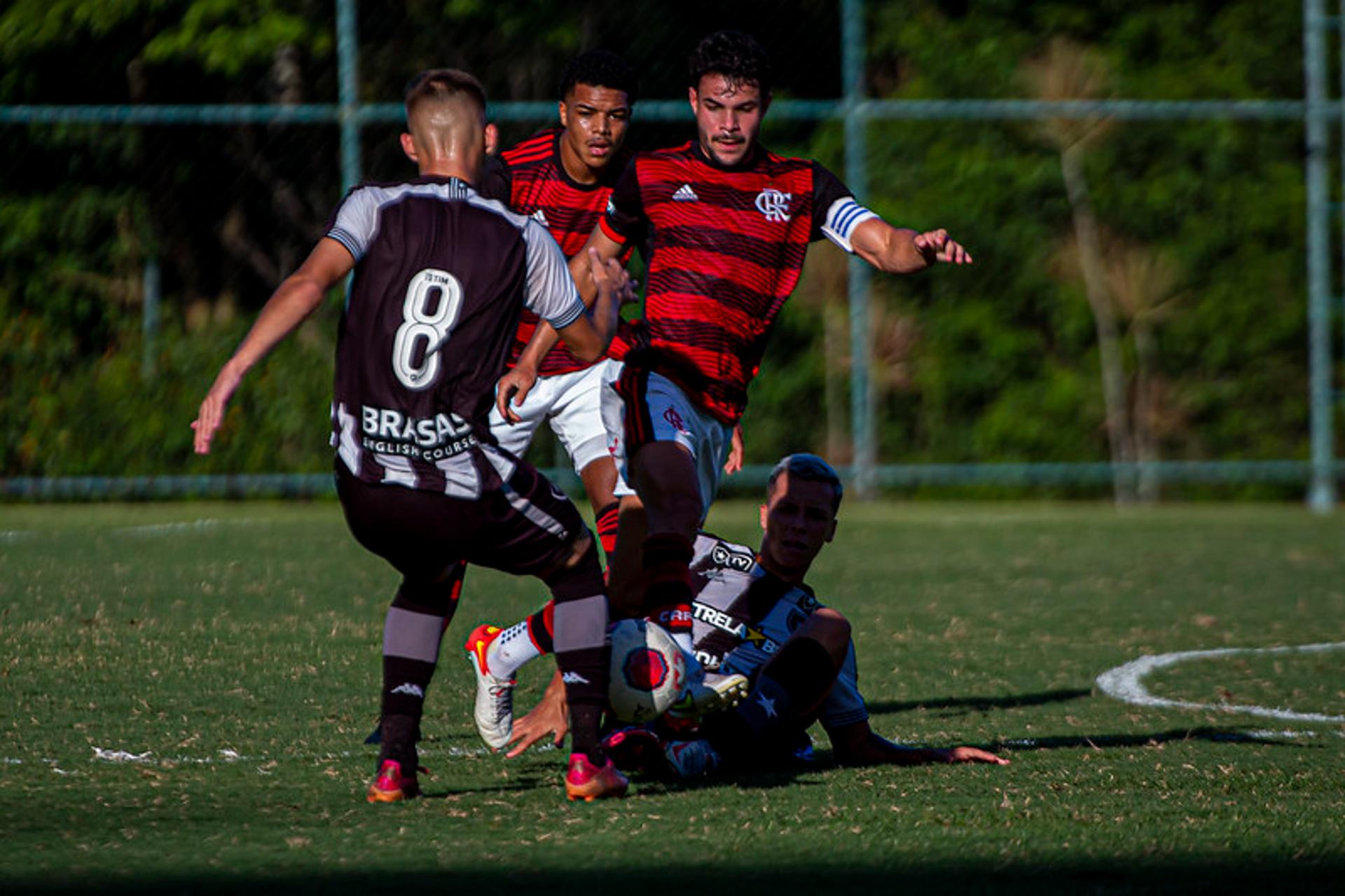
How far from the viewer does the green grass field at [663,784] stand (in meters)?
4.10

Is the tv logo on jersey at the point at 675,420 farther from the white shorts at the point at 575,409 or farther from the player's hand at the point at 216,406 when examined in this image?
the player's hand at the point at 216,406

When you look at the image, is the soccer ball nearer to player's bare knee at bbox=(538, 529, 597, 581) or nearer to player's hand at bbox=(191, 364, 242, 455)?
player's bare knee at bbox=(538, 529, 597, 581)

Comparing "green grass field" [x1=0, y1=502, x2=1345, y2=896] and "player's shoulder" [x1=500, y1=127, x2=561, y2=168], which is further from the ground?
"player's shoulder" [x1=500, y1=127, x2=561, y2=168]

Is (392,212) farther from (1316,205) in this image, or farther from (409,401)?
(1316,205)

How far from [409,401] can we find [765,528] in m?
1.45

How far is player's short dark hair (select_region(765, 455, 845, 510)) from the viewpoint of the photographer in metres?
5.75

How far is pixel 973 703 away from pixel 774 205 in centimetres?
177

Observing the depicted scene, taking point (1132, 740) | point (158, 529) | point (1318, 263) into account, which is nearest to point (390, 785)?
point (1132, 740)

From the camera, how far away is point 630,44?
1625 centimetres

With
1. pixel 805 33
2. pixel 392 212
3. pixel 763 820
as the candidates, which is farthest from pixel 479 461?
pixel 805 33

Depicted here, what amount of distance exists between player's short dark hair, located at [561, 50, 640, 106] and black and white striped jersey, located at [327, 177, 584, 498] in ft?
7.62

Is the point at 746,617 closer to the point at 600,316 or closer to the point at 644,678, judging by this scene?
the point at 644,678

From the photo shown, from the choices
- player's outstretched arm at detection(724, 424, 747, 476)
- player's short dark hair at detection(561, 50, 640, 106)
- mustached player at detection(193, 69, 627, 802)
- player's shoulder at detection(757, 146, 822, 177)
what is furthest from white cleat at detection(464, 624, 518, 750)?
player's short dark hair at detection(561, 50, 640, 106)

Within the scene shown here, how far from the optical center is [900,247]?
6.18m
